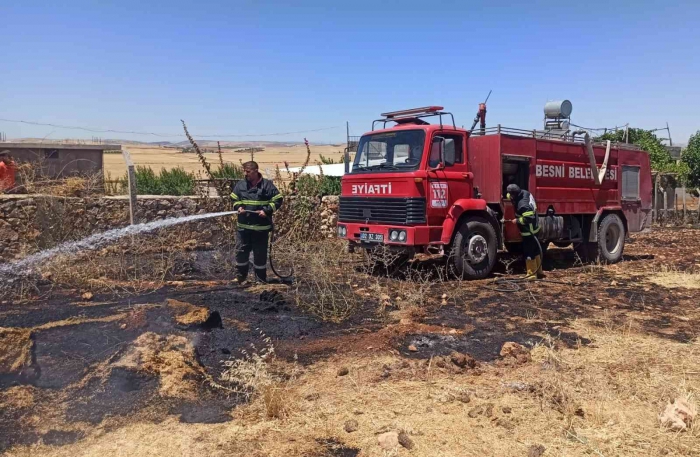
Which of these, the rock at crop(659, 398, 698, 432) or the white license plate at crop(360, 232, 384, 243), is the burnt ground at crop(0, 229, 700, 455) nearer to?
the white license plate at crop(360, 232, 384, 243)

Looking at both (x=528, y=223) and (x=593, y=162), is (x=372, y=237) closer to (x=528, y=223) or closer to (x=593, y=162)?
(x=528, y=223)

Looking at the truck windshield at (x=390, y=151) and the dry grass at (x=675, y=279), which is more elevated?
the truck windshield at (x=390, y=151)

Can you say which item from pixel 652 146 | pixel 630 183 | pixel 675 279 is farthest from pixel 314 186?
pixel 652 146

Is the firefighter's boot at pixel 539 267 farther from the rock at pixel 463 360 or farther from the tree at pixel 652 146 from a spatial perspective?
the tree at pixel 652 146

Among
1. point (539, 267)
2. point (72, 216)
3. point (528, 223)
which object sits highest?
point (72, 216)

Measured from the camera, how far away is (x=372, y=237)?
9320 mm

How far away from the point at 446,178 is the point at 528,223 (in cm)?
160

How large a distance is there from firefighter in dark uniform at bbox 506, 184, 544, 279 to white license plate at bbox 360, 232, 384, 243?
2265mm

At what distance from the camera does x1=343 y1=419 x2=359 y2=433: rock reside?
154 inches

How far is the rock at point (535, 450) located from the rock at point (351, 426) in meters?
1.13

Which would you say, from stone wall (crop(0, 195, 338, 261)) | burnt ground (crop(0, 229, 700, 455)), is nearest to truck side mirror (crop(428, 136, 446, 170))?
burnt ground (crop(0, 229, 700, 455))

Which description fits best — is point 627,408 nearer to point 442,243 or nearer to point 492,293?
point 492,293

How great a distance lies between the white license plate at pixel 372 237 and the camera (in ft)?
30.1

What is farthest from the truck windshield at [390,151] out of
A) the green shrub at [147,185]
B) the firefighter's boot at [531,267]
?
the green shrub at [147,185]
